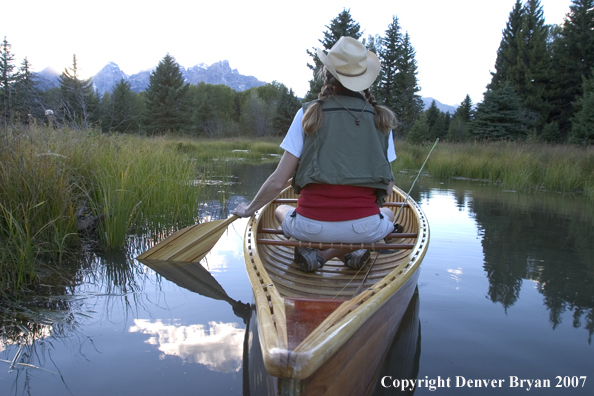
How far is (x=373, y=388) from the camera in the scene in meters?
2.03

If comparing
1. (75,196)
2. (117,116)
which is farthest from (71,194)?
(117,116)

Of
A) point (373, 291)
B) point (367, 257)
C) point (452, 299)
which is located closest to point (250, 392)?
point (373, 291)

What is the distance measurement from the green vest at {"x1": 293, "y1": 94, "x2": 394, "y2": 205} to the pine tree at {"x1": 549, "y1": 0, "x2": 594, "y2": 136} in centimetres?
2864

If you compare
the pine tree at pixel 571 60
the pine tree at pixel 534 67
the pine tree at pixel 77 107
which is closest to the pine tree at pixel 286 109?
the pine tree at pixel 534 67

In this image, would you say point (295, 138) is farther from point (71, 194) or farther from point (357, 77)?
Answer: point (71, 194)

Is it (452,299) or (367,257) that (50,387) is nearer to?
(367,257)

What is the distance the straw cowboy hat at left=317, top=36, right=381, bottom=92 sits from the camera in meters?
2.52

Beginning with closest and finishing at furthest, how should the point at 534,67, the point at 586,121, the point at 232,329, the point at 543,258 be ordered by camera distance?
the point at 232,329, the point at 543,258, the point at 586,121, the point at 534,67

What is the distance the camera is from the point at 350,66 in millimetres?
2521

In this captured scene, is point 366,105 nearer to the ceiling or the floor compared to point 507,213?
Result: nearer to the ceiling

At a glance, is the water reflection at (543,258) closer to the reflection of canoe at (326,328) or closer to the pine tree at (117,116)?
the reflection of canoe at (326,328)

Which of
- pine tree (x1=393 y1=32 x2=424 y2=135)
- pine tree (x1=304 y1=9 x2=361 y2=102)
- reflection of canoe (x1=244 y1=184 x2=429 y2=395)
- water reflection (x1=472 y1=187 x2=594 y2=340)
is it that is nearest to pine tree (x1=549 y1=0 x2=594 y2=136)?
→ pine tree (x1=393 y1=32 x2=424 y2=135)

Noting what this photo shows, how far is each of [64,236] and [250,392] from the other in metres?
2.21

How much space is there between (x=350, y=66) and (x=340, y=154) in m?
0.52
